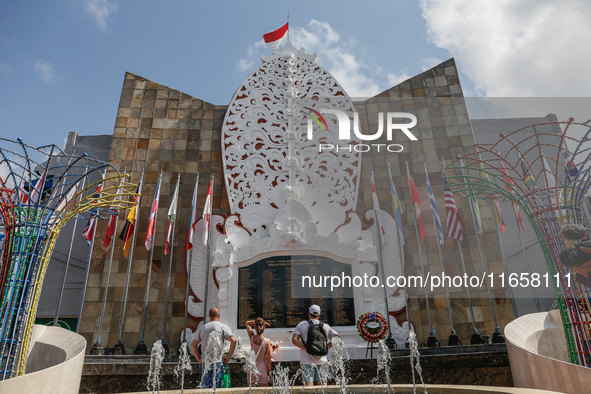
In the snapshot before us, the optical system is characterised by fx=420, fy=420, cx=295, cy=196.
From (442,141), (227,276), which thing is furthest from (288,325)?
(442,141)

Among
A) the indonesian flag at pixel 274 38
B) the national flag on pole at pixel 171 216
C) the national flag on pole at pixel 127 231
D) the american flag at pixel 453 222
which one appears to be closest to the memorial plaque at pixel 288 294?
the national flag on pole at pixel 171 216

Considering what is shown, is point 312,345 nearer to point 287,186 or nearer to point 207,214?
point 207,214

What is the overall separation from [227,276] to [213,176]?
275 centimetres

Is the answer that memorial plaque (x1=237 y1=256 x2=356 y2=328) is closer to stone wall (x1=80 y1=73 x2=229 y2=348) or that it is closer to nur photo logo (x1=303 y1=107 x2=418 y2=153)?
stone wall (x1=80 y1=73 x2=229 y2=348)

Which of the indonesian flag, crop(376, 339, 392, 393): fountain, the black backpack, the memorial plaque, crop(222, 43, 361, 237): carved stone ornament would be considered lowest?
crop(376, 339, 392, 393): fountain

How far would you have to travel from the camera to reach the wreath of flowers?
25.5 feet

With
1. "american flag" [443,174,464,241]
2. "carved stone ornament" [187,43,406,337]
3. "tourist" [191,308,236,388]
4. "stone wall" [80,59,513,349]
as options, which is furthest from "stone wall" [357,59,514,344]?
"tourist" [191,308,236,388]

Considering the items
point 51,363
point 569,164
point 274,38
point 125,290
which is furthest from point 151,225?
point 569,164

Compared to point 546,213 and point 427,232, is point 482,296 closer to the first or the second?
point 427,232

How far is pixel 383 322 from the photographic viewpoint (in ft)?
25.9

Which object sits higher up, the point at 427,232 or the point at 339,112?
the point at 339,112

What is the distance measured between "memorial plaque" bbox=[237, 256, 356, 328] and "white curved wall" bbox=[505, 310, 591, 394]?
12.2 feet

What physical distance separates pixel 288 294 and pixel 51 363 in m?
4.58

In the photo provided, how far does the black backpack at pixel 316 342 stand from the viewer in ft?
17.6
